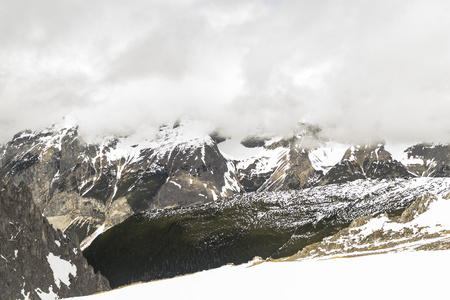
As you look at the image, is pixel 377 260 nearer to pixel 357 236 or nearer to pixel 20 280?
pixel 357 236

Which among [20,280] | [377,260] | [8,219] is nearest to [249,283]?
[377,260]

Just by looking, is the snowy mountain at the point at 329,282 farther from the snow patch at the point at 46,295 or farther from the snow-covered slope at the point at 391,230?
the snow patch at the point at 46,295

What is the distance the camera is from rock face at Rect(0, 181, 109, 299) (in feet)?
521

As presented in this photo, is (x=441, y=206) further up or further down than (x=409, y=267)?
further down

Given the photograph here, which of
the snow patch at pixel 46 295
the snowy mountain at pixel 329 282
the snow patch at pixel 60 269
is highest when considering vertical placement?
the snowy mountain at pixel 329 282

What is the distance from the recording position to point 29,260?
17362 cm

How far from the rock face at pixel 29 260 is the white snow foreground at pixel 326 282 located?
16637cm

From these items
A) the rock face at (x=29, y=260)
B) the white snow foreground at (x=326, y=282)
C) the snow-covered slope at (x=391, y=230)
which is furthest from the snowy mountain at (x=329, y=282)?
the rock face at (x=29, y=260)

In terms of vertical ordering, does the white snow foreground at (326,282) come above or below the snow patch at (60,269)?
above

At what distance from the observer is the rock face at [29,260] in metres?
159

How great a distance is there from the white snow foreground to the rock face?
546 feet

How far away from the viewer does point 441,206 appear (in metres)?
86.6

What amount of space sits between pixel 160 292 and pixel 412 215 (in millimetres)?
90262

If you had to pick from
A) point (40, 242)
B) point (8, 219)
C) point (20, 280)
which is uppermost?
point (8, 219)
